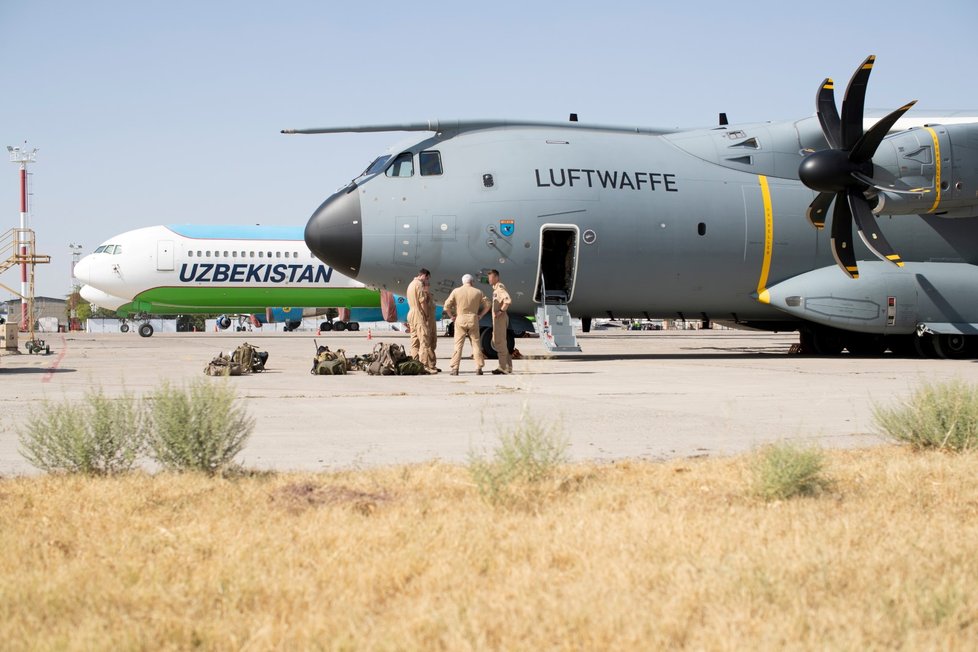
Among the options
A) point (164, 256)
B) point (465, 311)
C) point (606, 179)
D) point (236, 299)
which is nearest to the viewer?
point (465, 311)

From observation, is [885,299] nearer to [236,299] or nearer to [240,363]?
[240,363]

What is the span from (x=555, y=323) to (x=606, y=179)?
3.36 meters

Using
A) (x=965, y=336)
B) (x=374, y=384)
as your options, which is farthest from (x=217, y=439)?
(x=965, y=336)

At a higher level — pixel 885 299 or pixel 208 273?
pixel 208 273

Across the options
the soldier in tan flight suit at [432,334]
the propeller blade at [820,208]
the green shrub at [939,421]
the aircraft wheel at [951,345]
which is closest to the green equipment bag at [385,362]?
the soldier in tan flight suit at [432,334]

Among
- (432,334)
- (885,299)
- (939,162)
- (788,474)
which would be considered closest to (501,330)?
(432,334)

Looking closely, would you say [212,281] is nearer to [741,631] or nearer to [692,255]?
[692,255]

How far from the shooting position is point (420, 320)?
1828 centimetres

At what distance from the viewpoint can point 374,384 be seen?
15.1m

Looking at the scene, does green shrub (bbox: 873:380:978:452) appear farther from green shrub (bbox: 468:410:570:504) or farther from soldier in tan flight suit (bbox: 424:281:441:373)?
soldier in tan flight suit (bbox: 424:281:441:373)

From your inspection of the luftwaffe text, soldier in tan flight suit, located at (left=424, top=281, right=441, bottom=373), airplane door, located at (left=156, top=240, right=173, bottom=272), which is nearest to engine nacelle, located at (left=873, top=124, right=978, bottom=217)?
the luftwaffe text

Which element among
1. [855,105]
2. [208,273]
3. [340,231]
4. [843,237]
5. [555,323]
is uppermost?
[855,105]

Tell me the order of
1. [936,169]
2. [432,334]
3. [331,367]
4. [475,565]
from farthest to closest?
1. [936,169]
2. [432,334]
3. [331,367]
4. [475,565]

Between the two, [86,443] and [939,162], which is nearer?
[86,443]
